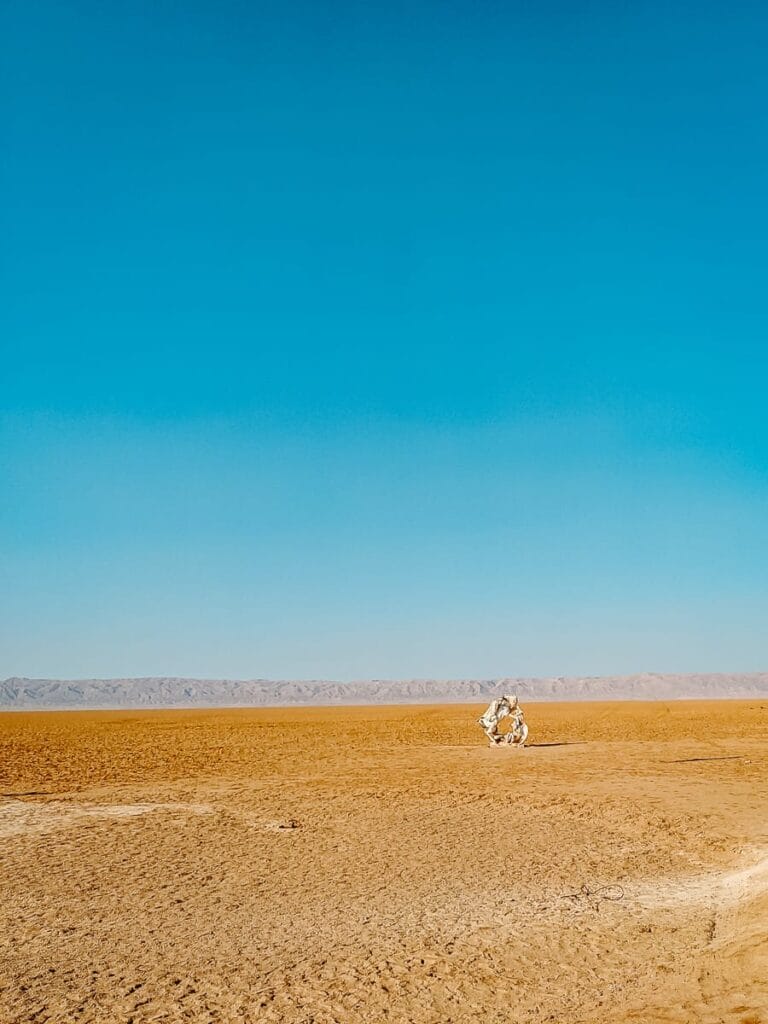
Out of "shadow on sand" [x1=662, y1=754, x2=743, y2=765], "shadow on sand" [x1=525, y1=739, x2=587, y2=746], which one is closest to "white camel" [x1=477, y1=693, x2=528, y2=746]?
"shadow on sand" [x1=525, y1=739, x2=587, y2=746]

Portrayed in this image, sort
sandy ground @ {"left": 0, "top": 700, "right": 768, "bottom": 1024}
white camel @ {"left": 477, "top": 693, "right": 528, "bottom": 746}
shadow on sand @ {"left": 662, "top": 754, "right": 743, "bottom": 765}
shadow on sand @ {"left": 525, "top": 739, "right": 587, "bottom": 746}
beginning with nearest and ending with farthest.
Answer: sandy ground @ {"left": 0, "top": 700, "right": 768, "bottom": 1024}, shadow on sand @ {"left": 662, "top": 754, "right": 743, "bottom": 765}, white camel @ {"left": 477, "top": 693, "right": 528, "bottom": 746}, shadow on sand @ {"left": 525, "top": 739, "right": 587, "bottom": 746}

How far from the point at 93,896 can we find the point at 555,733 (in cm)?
3258

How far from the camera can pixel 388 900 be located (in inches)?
391

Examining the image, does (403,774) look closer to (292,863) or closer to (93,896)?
(292,863)

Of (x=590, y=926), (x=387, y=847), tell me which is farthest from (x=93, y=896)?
(x=590, y=926)

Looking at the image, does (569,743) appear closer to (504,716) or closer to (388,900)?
(504,716)

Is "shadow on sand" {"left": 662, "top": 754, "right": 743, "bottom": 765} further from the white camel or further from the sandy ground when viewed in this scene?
the white camel

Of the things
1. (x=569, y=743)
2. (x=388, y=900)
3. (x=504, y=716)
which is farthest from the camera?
(x=569, y=743)

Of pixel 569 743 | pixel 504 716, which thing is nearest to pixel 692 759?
pixel 504 716

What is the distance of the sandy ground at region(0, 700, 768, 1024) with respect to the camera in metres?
7.02

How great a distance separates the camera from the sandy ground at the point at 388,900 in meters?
7.02

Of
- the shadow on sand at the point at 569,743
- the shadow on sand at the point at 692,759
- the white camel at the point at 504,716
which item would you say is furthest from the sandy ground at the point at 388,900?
the shadow on sand at the point at 569,743

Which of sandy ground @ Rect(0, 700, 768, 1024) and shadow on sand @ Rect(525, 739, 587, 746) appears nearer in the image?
sandy ground @ Rect(0, 700, 768, 1024)

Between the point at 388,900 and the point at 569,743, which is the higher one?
the point at 388,900
